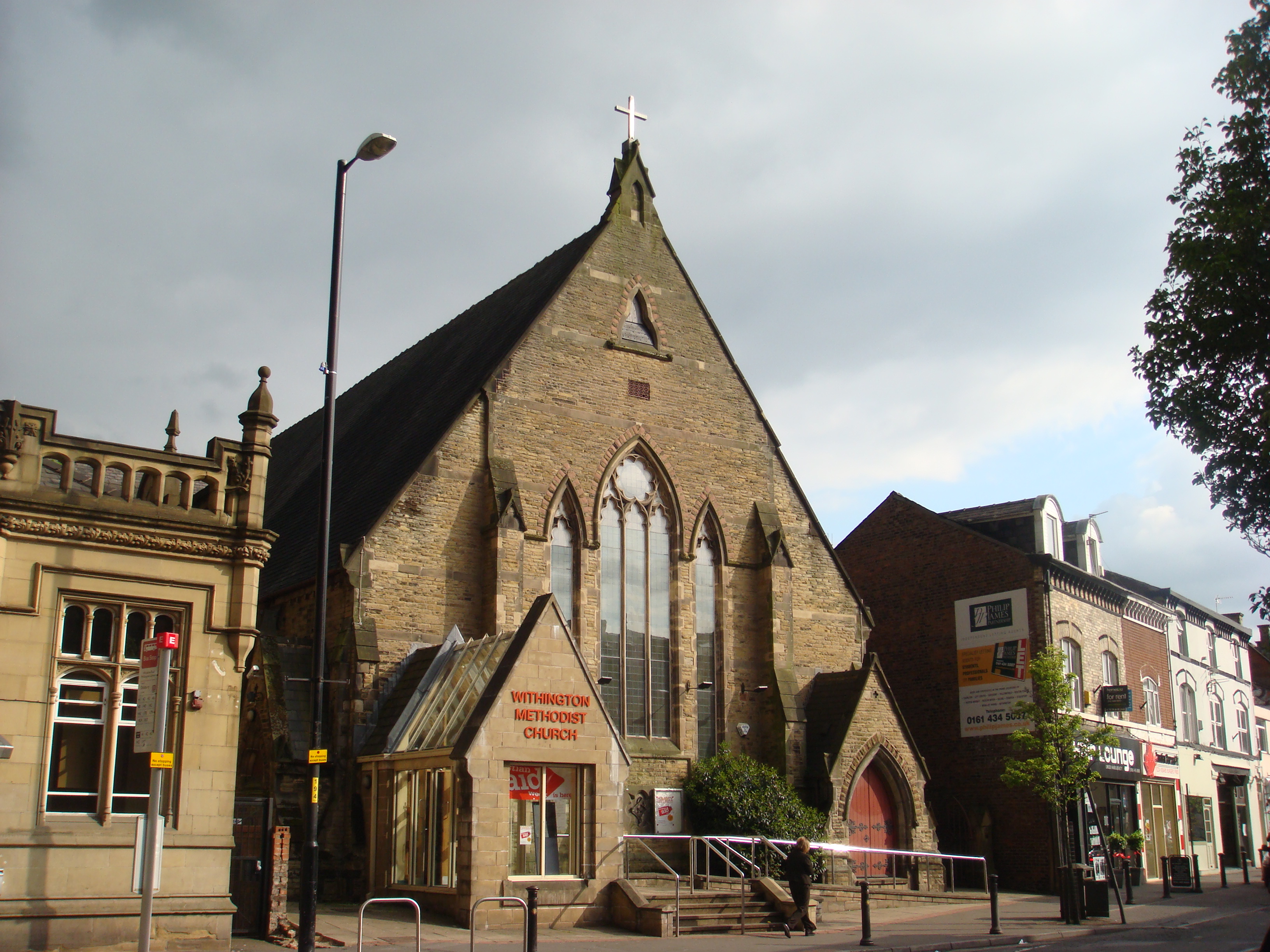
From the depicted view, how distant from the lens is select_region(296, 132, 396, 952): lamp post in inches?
515

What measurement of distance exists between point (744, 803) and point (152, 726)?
15002 millimetres

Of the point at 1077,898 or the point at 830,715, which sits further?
the point at 830,715

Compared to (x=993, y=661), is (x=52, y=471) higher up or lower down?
higher up

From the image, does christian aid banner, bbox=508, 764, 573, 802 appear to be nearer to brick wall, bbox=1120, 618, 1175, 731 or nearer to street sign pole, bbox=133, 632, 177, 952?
street sign pole, bbox=133, 632, 177, 952

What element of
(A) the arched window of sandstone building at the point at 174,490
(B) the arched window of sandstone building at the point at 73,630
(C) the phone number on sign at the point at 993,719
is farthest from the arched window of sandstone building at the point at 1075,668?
(B) the arched window of sandstone building at the point at 73,630

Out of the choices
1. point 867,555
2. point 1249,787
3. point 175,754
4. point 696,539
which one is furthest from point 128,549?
point 1249,787

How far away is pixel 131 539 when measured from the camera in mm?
14367

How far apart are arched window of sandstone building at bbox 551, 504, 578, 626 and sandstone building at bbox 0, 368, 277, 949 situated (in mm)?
9932

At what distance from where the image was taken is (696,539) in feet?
87.4

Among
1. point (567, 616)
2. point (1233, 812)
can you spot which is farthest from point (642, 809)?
point (1233, 812)

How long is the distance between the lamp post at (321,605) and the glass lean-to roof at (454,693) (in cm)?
415

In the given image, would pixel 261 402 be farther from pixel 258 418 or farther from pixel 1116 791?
pixel 1116 791

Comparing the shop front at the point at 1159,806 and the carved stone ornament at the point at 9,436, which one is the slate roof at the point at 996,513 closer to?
the shop front at the point at 1159,806

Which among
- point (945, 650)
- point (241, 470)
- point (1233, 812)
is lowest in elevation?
point (1233, 812)
